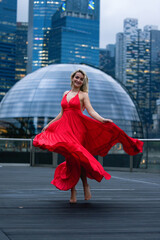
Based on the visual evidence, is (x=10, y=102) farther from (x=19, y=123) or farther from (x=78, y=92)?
(x=78, y=92)

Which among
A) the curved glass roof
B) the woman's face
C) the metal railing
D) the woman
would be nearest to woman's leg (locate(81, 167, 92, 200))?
the woman

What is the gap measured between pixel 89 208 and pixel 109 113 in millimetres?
42345

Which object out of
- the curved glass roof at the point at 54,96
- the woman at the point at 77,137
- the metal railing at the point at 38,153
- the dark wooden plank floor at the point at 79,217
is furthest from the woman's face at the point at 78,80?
the curved glass roof at the point at 54,96

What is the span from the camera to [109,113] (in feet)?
154

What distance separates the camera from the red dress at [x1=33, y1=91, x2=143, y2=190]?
511 centimetres

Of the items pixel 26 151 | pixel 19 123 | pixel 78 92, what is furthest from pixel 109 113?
pixel 78 92

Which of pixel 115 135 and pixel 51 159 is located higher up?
pixel 115 135

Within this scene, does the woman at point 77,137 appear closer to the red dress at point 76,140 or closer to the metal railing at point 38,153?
the red dress at point 76,140

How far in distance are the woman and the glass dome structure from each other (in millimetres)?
39349

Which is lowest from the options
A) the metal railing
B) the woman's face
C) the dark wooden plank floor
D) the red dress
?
the metal railing

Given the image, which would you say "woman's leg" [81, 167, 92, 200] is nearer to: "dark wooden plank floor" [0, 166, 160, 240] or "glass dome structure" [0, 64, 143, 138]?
"dark wooden plank floor" [0, 166, 160, 240]

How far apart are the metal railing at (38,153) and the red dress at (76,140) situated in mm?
8015

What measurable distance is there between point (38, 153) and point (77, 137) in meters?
11.9

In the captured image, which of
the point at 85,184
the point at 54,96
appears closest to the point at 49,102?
the point at 54,96
